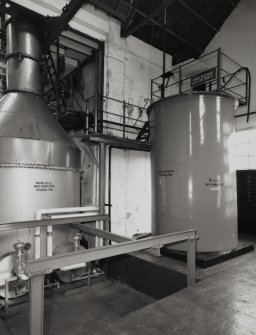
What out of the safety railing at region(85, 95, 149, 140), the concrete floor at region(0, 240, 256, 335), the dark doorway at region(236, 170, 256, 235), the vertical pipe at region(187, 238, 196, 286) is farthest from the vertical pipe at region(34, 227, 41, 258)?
→ the dark doorway at region(236, 170, 256, 235)

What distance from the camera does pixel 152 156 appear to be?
415 cm

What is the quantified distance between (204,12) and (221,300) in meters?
6.73

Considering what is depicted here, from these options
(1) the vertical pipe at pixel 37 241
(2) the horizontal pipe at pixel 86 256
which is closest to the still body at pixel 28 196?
(1) the vertical pipe at pixel 37 241

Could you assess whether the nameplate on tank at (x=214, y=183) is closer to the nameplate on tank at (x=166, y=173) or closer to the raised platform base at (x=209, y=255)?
the nameplate on tank at (x=166, y=173)

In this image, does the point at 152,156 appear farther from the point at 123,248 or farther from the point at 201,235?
the point at 123,248

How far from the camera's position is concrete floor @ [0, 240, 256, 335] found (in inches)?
78.7

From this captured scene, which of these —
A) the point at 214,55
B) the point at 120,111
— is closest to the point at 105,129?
the point at 120,111

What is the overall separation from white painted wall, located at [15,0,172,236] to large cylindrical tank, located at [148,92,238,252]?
7.06 ft

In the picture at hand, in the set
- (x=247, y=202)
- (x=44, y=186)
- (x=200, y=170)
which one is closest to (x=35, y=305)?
(x=44, y=186)

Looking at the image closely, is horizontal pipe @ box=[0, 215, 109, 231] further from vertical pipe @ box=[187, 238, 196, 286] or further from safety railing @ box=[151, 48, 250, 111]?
safety railing @ box=[151, 48, 250, 111]

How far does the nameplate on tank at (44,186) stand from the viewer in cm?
375

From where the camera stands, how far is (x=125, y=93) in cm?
616

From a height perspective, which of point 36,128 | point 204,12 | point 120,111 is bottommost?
point 36,128

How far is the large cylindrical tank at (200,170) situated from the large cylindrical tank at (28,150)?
1632 millimetres
